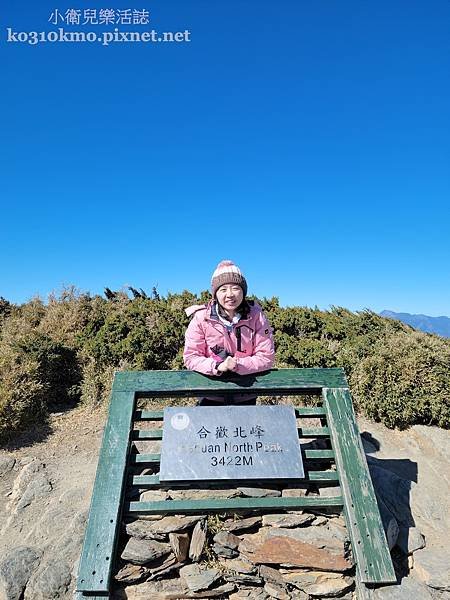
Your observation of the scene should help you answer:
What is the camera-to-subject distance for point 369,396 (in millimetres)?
6098

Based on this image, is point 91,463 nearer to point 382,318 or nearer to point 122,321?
point 122,321

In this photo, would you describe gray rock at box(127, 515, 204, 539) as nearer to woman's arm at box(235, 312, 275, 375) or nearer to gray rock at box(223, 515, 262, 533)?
gray rock at box(223, 515, 262, 533)

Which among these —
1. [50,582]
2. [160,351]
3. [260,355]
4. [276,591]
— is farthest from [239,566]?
[160,351]

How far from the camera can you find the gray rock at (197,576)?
9.36ft

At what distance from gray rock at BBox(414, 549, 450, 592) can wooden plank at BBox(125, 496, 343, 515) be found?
33.8 inches

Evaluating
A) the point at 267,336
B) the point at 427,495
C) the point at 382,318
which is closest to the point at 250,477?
the point at 267,336

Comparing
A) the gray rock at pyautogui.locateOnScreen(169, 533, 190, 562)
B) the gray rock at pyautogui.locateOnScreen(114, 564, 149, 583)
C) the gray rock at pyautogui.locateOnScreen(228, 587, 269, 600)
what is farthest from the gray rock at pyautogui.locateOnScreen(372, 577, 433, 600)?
the gray rock at pyautogui.locateOnScreen(114, 564, 149, 583)

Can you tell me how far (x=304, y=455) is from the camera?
11.4ft

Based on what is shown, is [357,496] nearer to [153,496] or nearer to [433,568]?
[433,568]

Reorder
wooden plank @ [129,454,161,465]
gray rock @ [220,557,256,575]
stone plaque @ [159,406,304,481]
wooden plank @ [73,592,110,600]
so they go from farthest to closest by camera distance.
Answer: wooden plank @ [129,454,161,465]
stone plaque @ [159,406,304,481]
gray rock @ [220,557,256,575]
wooden plank @ [73,592,110,600]

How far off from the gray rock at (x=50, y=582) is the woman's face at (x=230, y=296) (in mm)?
2423

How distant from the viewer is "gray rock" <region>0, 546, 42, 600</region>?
10.1ft

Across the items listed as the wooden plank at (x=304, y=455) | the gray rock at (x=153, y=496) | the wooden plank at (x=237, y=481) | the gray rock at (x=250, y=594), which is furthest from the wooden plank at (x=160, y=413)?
the gray rock at (x=250, y=594)

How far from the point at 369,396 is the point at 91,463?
398 centimetres
